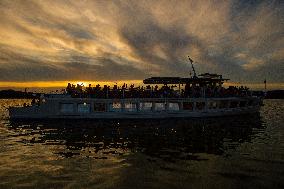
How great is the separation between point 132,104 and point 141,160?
23.9 metres

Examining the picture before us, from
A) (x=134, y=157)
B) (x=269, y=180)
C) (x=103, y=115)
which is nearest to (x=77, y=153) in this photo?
(x=134, y=157)

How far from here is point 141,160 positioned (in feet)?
55.5

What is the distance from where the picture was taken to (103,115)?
1544 inches

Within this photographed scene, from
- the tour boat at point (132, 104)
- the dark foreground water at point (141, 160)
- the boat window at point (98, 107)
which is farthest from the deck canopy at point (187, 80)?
the dark foreground water at point (141, 160)

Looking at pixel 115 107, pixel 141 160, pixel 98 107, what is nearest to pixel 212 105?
pixel 115 107

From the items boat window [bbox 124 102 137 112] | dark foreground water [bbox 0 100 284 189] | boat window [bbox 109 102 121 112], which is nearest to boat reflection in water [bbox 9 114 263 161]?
dark foreground water [bbox 0 100 284 189]

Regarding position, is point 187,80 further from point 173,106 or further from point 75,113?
point 75,113

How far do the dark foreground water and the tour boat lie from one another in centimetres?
1136

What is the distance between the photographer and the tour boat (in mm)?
38688

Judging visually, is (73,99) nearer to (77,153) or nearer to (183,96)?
(183,96)

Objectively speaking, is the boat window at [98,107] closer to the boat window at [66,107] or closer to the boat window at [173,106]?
the boat window at [66,107]

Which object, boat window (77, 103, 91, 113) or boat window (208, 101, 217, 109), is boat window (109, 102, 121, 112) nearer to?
boat window (77, 103, 91, 113)

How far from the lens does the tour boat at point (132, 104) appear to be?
38.7 meters

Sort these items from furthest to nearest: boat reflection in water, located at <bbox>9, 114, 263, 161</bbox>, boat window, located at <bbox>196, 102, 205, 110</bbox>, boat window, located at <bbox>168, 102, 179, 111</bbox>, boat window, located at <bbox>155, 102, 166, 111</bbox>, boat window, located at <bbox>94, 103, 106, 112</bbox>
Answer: boat window, located at <bbox>196, 102, 205, 110</bbox>
boat window, located at <bbox>168, 102, 179, 111</bbox>
boat window, located at <bbox>155, 102, 166, 111</bbox>
boat window, located at <bbox>94, 103, 106, 112</bbox>
boat reflection in water, located at <bbox>9, 114, 263, 161</bbox>
